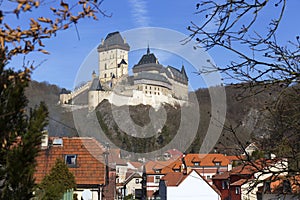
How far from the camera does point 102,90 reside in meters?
127

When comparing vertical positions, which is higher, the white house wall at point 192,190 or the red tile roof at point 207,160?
the red tile roof at point 207,160

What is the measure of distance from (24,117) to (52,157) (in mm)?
16723

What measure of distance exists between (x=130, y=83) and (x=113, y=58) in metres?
30.1

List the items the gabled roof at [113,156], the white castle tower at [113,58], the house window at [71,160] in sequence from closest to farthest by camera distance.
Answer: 1. the house window at [71,160]
2. the gabled roof at [113,156]
3. the white castle tower at [113,58]

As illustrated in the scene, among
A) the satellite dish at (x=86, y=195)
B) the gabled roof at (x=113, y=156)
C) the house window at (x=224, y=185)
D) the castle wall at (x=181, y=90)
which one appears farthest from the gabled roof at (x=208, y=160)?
the satellite dish at (x=86, y=195)

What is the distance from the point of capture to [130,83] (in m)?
122

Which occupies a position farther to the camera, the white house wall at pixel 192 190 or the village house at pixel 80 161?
the white house wall at pixel 192 190

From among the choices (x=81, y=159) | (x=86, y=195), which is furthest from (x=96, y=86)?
(x=86, y=195)

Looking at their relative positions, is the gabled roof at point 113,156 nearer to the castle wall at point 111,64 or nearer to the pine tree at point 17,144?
the pine tree at point 17,144

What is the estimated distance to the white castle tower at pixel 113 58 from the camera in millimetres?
142500

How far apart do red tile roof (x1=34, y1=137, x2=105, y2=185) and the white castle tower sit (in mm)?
118425

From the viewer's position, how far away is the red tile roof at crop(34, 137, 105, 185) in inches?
793

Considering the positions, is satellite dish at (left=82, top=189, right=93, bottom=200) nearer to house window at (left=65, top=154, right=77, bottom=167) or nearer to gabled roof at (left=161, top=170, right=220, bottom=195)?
house window at (left=65, top=154, right=77, bottom=167)

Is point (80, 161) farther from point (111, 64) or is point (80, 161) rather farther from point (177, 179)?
point (111, 64)
